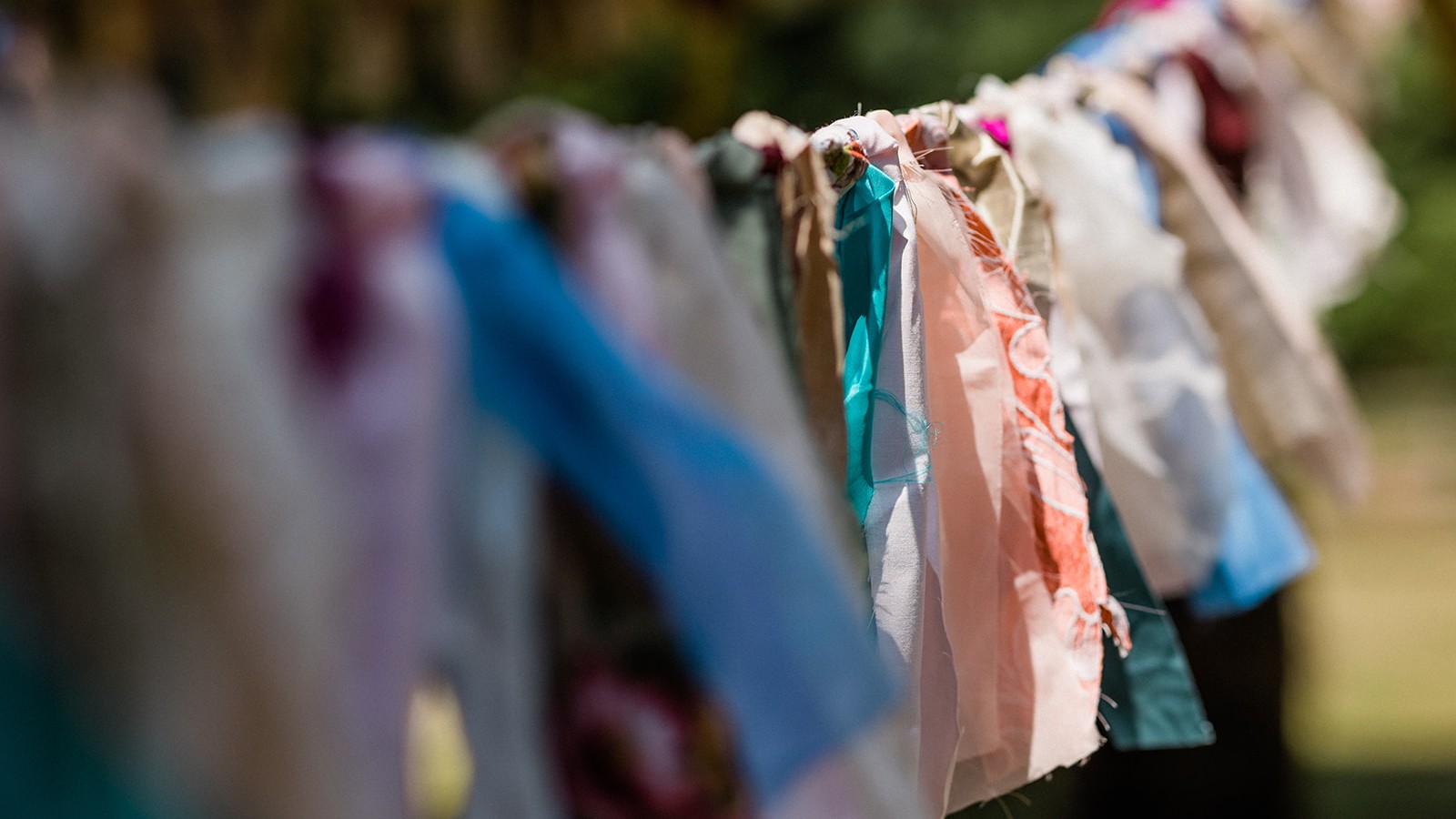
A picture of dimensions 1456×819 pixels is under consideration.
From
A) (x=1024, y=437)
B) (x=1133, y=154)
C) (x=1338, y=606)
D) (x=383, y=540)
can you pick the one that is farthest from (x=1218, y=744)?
(x=1338, y=606)

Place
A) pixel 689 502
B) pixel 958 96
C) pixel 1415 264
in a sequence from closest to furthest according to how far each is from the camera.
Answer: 1. pixel 689 502
2. pixel 958 96
3. pixel 1415 264

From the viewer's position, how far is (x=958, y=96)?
3854mm

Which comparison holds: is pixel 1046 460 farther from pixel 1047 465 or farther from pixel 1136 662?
pixel 1136 662

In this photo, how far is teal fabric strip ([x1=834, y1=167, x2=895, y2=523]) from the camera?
562 millimetres

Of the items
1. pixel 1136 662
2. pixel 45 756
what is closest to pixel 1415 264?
pixel 1136 662

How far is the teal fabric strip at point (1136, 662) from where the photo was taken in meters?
0.62

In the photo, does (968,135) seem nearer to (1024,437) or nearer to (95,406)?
(1024,437)

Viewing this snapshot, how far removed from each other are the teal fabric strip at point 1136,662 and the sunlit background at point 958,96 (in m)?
0.07

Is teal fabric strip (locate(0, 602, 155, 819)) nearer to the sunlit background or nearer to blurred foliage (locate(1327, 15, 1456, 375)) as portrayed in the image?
the sunlit background

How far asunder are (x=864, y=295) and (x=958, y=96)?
3430mm

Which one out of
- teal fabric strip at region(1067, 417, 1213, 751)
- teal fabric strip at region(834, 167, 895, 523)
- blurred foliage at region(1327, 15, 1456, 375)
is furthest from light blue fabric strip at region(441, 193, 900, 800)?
blurred foliage at region(1327, 15, 1456, 375)

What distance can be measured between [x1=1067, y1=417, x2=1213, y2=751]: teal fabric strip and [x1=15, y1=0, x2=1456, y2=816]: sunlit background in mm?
75

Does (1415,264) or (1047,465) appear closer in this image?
(1047,465)

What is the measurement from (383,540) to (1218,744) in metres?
1.73
